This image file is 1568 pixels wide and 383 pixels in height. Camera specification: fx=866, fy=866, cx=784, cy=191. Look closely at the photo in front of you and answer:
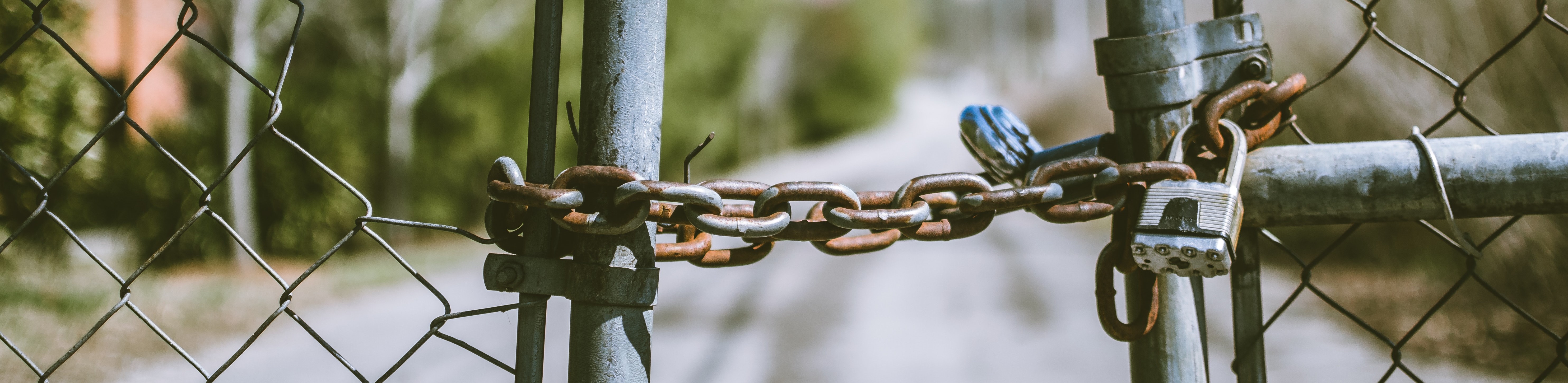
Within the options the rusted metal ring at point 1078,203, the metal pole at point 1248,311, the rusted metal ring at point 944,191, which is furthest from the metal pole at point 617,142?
the metal pole at point 1248,311

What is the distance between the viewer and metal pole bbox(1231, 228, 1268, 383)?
854mm

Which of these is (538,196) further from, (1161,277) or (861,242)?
(1161,277)

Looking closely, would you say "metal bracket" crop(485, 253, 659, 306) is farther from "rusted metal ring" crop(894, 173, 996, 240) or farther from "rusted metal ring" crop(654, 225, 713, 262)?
"rusted metal ring" crop(894, 173, 996, 240)

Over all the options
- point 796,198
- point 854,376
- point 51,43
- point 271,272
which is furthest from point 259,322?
point 796,198

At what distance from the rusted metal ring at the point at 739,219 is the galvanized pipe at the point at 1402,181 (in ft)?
1.45

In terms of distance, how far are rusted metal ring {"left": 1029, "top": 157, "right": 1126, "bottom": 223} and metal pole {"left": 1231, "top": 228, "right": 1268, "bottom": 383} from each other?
20 cm

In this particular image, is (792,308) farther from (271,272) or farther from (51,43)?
(271,272)

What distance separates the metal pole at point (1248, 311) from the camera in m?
0.85

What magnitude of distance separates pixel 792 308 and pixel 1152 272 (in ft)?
17.7

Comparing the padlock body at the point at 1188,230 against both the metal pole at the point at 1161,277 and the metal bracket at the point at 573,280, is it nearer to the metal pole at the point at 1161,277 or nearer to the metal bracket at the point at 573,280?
the metal pole at the point at 1161,277

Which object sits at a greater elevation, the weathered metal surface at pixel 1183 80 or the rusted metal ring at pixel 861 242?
the weathered metal surface at pixel 1183 80

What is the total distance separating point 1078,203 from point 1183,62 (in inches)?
6.6

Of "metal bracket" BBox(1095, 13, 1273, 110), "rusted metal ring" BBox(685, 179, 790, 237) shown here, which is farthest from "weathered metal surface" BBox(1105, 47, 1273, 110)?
"rusted metal ring" BBox(685, 179, 790, 237)

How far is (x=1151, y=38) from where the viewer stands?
78cm
